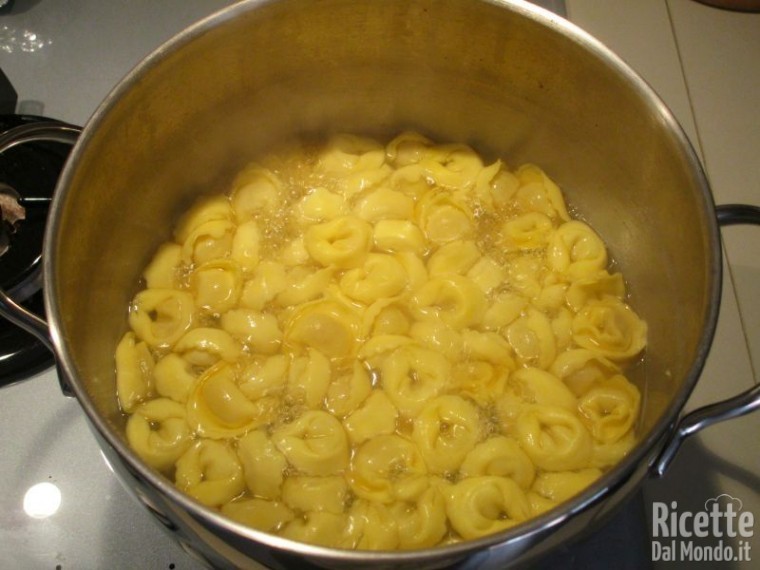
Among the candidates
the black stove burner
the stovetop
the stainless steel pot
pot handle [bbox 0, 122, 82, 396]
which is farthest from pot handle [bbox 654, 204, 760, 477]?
the black stove burner

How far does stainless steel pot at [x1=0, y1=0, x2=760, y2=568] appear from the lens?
785 millimetres

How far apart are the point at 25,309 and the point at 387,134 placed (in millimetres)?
787

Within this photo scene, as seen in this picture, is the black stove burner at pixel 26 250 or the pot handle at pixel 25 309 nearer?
the pot handle at pixel 25 309

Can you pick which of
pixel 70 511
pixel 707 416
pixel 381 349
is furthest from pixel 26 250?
pixel 707 416

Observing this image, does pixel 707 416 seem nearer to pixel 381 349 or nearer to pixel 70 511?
pixel 381 349

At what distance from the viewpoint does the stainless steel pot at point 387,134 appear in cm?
79

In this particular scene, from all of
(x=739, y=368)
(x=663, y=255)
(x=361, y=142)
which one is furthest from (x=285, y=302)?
(x=739, y=368)

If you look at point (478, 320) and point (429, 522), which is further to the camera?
point (478, 320)

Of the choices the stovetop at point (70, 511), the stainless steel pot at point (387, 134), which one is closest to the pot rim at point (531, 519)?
the stainless steel pot at point (387, 134)

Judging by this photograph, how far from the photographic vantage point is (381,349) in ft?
3.70

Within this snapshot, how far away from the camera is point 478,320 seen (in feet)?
3.89

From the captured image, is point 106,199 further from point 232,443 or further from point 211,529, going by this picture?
point 211,529

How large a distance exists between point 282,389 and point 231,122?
19.8 inches

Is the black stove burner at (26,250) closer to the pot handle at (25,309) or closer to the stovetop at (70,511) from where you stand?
the stovetop at (70,511)
